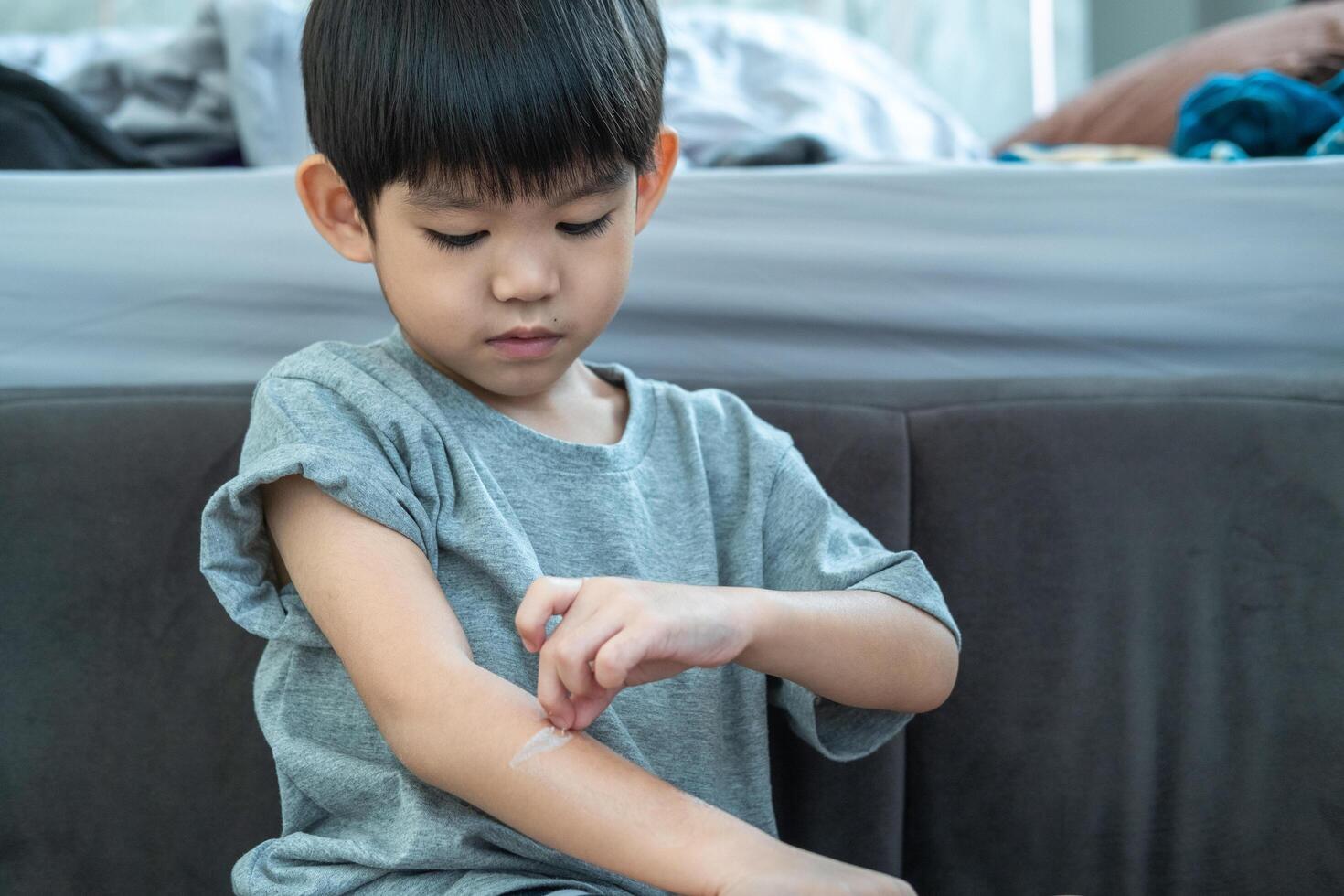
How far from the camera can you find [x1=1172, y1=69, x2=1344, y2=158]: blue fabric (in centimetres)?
125

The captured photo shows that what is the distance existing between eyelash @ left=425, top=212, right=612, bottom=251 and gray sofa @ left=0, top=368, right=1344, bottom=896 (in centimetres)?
28

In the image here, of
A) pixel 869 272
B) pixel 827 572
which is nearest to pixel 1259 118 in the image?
pixel 869 272

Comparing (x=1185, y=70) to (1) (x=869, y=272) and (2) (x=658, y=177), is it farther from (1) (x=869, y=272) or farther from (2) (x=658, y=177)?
(2) (x=658, y=177)

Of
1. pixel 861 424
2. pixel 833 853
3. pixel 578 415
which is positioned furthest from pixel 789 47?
pixel 833 853

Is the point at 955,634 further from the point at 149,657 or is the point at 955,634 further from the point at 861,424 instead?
the point at 149,657

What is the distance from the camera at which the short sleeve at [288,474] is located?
0.66m

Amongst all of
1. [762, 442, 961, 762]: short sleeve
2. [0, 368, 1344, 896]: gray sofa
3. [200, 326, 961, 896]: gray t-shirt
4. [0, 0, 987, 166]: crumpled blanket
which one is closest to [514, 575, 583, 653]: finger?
[200, 326, 961, 896]: gray t-shirt

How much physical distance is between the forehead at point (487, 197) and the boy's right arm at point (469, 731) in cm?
16

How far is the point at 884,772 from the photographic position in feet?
2.93

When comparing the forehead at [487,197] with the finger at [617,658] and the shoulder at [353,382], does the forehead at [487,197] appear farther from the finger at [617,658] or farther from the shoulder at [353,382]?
the finger at [617,658]

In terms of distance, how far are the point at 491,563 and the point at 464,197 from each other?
200 millimetres

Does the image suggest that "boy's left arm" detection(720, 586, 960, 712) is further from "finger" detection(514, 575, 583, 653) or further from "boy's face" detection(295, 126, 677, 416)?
"boy's face" detection(295, 126, 677, 416)

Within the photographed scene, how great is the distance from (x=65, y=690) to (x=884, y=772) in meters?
0.55

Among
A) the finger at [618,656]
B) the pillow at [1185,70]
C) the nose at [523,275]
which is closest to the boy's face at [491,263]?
the nose at [523,275]
